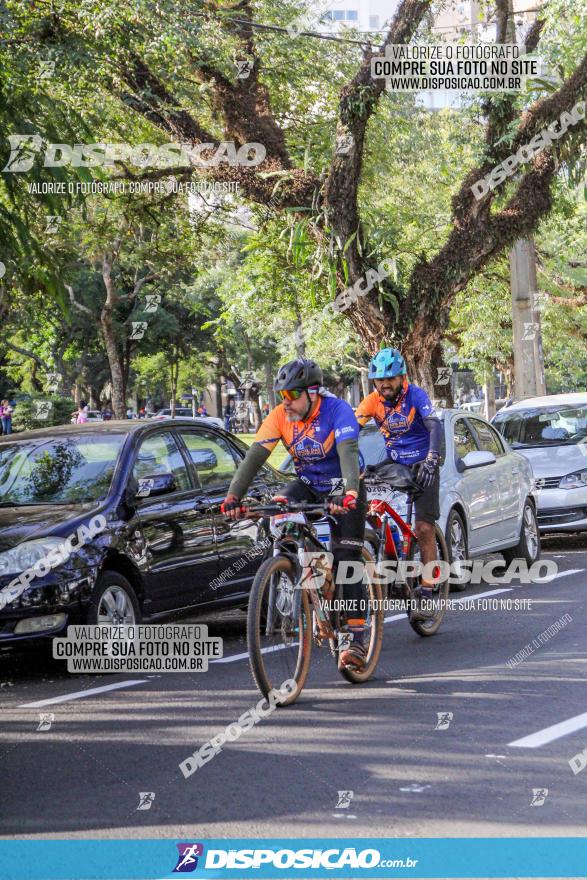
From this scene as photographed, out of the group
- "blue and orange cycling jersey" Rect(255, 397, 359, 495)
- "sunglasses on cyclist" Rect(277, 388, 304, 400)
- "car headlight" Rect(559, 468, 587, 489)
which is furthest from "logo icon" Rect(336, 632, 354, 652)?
"car headlight" Rect(559, 468, 587, 489)

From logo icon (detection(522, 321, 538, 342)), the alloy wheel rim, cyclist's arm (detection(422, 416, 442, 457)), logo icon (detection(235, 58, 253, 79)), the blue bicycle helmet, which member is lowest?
the alloy wheel rim

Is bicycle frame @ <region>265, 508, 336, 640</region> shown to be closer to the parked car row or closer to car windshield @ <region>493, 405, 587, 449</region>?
the parked car row

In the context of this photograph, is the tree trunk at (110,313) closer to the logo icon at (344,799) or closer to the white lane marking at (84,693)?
the white lane marking at (84,693)

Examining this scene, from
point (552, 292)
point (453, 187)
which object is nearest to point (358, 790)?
point (453, 187)

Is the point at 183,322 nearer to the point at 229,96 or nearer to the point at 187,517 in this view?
the point at 229,96

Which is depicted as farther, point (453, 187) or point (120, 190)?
point (453, 187)

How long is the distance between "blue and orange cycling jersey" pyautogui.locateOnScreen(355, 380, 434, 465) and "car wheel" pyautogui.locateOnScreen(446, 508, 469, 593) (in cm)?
258

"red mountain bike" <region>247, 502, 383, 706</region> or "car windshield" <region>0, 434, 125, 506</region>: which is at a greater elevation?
"car windshield" <region>0, 434, 125, 506</region>

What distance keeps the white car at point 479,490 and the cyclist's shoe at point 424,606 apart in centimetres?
237

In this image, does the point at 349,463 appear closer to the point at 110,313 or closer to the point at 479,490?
the point at 479,490

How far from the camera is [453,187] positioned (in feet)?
112

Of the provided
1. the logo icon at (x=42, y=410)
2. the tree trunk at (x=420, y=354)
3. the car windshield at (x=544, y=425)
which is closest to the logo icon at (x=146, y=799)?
the car windshield at (x=544, y=425)

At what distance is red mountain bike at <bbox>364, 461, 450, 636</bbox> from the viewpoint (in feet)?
27.8

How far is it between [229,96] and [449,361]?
26.8 meters
